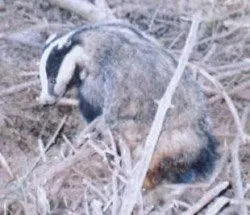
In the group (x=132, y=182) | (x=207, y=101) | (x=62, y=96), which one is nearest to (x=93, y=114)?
(x=62, y=96)

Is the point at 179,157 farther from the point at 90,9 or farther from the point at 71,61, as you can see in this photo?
the point at 90,9

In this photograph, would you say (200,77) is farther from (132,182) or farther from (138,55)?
(132,182)

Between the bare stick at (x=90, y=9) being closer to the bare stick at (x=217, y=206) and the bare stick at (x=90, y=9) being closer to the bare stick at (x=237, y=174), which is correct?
the bare stick at (x=237, y=174)

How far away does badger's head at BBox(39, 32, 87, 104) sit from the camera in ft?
14.4

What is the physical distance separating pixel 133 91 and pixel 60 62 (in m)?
0.47

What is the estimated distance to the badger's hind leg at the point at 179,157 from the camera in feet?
13.4

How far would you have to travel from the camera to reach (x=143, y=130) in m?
4.17

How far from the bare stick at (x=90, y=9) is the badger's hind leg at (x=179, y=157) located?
1.52 m

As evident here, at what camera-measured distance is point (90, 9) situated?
5.57m

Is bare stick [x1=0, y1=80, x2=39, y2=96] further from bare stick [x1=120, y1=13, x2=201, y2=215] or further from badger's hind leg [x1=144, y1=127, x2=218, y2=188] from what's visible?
bare stick [x1=120, y1=13, x2=201, y2=215]

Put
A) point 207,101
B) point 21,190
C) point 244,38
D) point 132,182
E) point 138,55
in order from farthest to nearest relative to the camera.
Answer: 1. point 244,38
2. point 207,101
3. point 138,55
4. point 21,190
5. point 132,182

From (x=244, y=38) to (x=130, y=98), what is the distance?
4.71 feet

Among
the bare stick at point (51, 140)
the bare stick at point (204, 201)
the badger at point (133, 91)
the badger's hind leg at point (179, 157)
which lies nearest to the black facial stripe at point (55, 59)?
the badger at point (133, 91)

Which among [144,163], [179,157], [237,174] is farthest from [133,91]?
[144,163]
